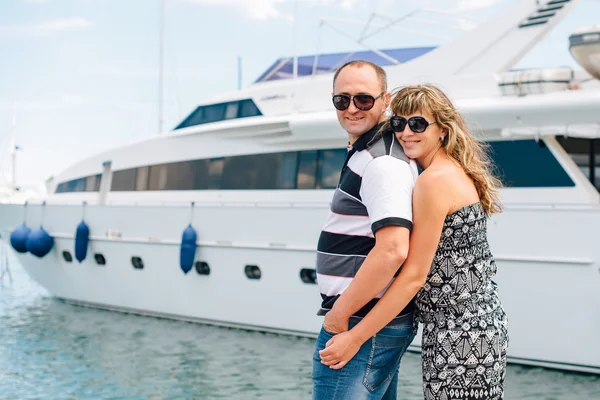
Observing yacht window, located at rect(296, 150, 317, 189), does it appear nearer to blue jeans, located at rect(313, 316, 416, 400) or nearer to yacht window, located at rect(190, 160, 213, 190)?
yacht window, located at rect(190, 160, 213, 190)

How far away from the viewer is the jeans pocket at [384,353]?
88.1 inches

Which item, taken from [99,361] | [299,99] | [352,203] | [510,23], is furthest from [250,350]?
[352,203]

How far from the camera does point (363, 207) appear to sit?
2197mm

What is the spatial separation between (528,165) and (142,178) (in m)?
5.81

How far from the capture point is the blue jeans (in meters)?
2.23

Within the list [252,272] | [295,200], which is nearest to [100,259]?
[252,272]

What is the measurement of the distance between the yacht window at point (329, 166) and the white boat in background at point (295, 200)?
1 cm

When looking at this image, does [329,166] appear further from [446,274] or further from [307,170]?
[446,274]

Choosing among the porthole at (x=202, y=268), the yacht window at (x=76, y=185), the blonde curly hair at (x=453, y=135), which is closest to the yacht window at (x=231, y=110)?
the porthole at (x=202, y=268)

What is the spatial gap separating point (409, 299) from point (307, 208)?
609cm

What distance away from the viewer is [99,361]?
771 cm

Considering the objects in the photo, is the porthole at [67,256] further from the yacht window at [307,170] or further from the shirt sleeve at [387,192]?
the shirt sleeve at [387,192]

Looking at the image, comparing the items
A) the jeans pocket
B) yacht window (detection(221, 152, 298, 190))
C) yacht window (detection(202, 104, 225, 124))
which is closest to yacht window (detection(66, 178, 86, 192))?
yacht window (detection(202, 104, 225, 124))

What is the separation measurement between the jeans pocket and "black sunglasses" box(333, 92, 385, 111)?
69 cm
